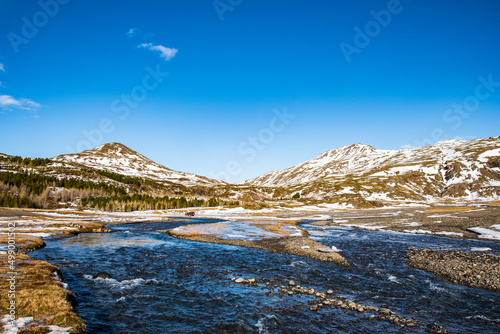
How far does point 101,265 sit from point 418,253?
38.1m

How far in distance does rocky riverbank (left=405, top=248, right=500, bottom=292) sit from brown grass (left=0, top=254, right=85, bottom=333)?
29.9m

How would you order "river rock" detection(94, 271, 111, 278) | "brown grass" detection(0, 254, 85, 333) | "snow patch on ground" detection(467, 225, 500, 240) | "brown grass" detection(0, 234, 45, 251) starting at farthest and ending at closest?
"snow patch on ground" detection(467, 225, 500, 240), "brown grass" detection(0, 234, 45, 251), "river rock" detection(94, 271, 111, 278), "brown grass" detection(0, 254, 85, 333)

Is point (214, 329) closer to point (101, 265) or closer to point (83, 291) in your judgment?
point (83, 291)

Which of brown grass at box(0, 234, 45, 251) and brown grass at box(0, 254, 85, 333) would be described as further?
brown grass at box(0, 234, 45, 251)

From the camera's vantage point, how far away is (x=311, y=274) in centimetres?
2667

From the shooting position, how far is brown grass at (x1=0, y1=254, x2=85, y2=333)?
13.5m

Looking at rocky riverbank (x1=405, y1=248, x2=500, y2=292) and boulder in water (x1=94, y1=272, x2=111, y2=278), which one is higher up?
boulder in water (x1=94, y1=272, x2=111, y2=278)

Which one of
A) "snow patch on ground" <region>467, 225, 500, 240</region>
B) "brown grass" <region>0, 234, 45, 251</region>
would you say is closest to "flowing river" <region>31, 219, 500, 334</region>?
"brown grass" <region>0, 234, 45, 251</region>

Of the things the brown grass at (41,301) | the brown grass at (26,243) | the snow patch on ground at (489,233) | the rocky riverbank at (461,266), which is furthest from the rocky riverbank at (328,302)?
the snow patch on ground at (489,233)

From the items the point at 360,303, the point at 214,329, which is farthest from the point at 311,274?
the point at 214,329

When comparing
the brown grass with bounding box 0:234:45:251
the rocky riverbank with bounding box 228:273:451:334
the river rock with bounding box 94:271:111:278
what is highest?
the brown grass with bounding box 0:234:45:251

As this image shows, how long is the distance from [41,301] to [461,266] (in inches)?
1406

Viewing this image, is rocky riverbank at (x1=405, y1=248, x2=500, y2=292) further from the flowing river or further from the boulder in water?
the boulder in water

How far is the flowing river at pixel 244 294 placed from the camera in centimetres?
1669
